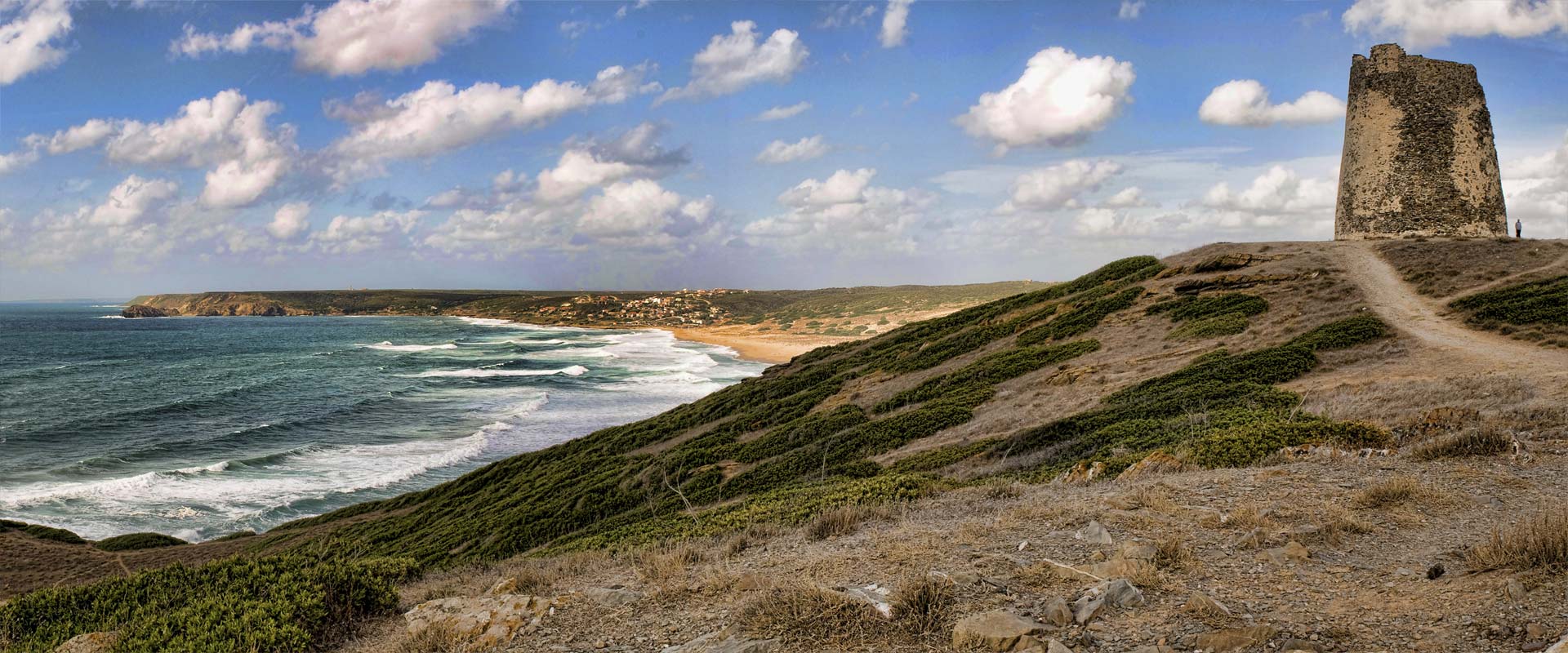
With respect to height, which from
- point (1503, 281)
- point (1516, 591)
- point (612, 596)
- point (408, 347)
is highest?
point (1503, 281)

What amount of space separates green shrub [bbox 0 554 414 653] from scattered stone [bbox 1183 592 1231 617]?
6.36 metres

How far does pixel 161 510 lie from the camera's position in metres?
26.0

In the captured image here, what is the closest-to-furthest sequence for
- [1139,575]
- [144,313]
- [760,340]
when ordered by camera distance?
[1139,575] < [760,340] < [144,313]

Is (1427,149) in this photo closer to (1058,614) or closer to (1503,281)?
(1503,281)

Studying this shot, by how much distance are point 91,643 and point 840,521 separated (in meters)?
6.56

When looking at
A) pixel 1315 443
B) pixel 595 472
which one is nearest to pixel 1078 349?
pixel 1315 443

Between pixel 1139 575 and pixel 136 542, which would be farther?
pixel 136 542

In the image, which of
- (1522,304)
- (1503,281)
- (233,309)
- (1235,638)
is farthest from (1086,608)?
(233,309)

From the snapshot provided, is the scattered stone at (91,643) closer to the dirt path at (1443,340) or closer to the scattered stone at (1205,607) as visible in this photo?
the scattered stone at (1205,607)

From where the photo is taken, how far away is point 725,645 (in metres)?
5.02

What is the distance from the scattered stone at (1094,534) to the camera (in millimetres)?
6481

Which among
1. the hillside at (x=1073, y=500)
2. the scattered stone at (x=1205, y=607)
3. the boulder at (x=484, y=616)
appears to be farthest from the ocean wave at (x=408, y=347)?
the scattered stone at (x=1205, y=607)

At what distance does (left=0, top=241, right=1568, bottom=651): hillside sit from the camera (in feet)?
17.1

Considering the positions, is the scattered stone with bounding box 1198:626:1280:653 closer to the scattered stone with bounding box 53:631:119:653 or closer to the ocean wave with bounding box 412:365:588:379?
the scattered stone with bounding box 53:631:119:653
